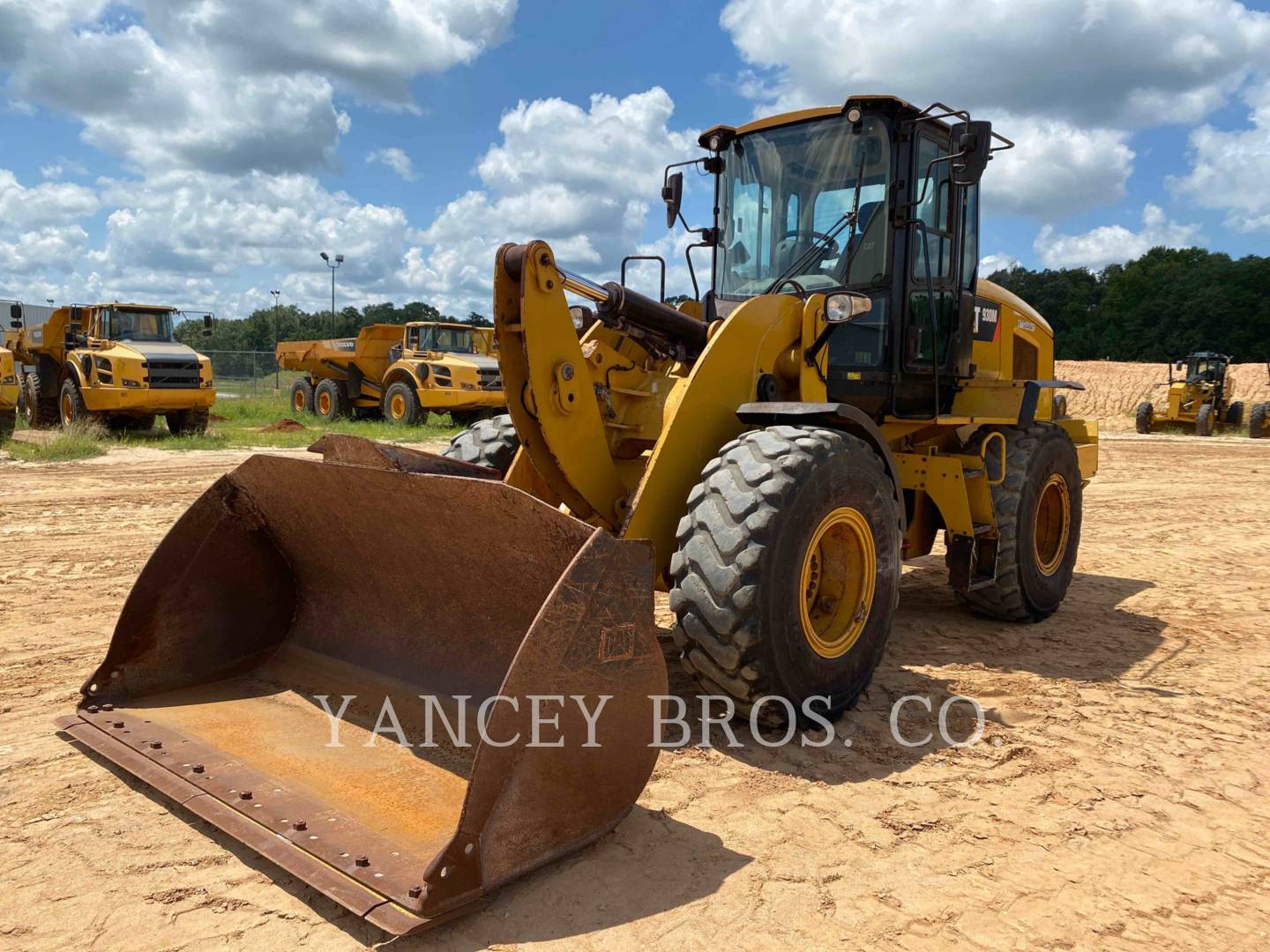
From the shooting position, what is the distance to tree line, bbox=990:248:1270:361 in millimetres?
58094

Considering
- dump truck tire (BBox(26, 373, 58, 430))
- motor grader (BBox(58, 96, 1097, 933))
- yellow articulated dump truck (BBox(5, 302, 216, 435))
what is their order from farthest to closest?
dump truck tire (BBox(26, 373, 58, 430))
yellow articulated dump truck (BBox(5, 302, 216, 435))
motor grader (BBox(58, 96, 1097, 933))

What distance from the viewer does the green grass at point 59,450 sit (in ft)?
46.0

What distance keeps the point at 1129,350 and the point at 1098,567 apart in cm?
6248

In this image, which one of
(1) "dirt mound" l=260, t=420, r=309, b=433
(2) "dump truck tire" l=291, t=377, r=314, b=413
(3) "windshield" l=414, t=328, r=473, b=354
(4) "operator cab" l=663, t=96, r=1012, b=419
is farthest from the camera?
(2) "dump truck tire" l=291, t=377, r=314, b=413

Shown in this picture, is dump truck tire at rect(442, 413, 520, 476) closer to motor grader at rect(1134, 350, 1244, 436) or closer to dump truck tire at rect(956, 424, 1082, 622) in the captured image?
dump truck tire at rect(956, 424, 1082, 622)

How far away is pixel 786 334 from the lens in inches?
180

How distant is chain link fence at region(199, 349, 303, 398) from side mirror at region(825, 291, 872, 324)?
94.7ft

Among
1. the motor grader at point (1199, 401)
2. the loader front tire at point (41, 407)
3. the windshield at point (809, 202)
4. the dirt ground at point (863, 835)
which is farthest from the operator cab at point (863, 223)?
the motor grader at point (1199, 401)

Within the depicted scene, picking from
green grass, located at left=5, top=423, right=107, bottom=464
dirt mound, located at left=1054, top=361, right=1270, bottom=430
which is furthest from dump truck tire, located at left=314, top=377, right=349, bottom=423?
dirt mound, located at left=1054, top=361, right=1270, bottom=430

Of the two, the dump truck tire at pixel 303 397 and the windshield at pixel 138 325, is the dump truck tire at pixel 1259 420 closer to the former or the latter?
the dump truck tire at pixel 303 397

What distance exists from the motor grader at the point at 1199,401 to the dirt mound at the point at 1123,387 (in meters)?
5.90

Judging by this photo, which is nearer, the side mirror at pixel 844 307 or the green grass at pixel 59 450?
the side mirror at pixel 844 307

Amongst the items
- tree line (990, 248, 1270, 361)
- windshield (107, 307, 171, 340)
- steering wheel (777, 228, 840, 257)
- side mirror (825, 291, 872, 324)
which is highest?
tree line (990, 248, 1270, 361)

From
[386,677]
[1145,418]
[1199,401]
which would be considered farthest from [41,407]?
[1199,401]
